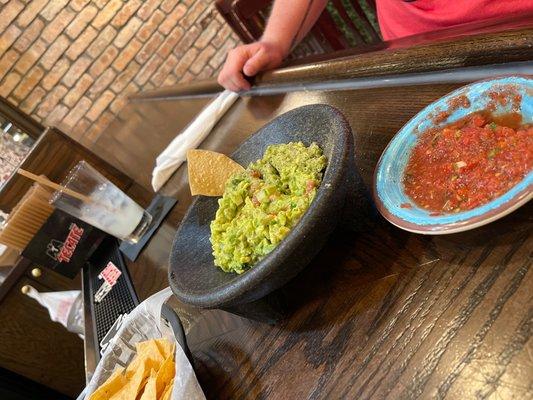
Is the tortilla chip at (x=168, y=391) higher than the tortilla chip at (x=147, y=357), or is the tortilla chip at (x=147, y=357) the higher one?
the tortilla chip at (x=147, y=357)

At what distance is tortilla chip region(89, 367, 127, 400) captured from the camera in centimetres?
103

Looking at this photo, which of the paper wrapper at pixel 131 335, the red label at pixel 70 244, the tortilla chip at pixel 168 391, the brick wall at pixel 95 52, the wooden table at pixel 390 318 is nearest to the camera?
the wooden table at pixel 390 318

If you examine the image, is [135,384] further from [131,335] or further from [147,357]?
[131,335]

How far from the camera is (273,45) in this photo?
1725 millimetres

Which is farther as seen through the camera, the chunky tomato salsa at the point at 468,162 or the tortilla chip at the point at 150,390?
the tortilla chip at the point at 150,390

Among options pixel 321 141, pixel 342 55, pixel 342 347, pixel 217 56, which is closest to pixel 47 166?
pixel 342 55

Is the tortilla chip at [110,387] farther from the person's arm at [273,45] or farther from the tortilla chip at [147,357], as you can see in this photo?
the person's arm at [273,45]

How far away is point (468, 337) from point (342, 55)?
98 centimetres

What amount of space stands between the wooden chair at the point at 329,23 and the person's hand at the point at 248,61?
65cm

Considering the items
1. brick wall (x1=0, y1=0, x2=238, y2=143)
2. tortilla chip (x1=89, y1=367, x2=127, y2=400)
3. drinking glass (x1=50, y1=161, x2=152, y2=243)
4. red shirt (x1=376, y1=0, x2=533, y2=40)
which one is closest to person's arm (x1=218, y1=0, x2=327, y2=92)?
red shirt (x1=376, y1=0, x2=533, y2=40)

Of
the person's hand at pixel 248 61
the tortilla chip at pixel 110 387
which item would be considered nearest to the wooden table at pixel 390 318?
the tortilla chip at pixel 110 387

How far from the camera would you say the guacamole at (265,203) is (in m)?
0.85

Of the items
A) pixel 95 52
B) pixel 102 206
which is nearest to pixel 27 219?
pixel 102 206

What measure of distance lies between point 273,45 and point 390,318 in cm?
130
